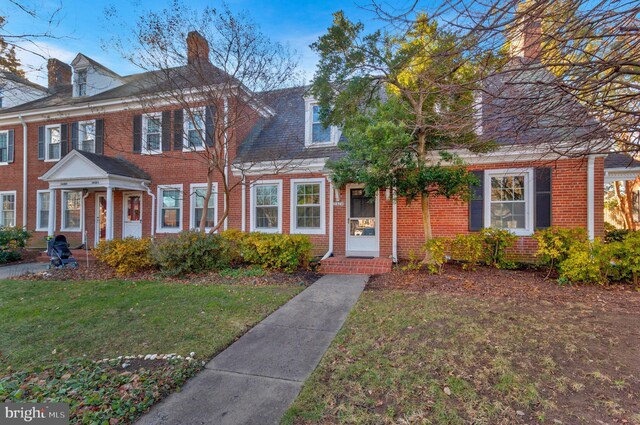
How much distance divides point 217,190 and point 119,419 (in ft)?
30.1

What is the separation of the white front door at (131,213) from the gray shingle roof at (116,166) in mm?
824

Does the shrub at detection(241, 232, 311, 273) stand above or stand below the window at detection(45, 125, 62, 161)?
below

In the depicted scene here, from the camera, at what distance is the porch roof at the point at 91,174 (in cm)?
1062

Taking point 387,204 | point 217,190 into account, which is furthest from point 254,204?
point 387,204

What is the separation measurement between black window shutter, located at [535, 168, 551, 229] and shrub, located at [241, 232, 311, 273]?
249 inches

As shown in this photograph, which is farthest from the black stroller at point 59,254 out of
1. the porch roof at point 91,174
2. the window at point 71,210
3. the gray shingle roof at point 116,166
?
the window at point 71,210

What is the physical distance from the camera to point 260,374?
3.22 metres

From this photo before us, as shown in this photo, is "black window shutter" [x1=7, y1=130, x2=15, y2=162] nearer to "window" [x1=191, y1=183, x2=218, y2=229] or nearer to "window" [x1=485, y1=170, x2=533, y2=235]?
"window" [x1=191, y1=183, x2=218, y2=229]

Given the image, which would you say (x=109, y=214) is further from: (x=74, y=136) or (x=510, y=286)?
(x=510, y=286)

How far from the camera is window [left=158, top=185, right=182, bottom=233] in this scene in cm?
1147

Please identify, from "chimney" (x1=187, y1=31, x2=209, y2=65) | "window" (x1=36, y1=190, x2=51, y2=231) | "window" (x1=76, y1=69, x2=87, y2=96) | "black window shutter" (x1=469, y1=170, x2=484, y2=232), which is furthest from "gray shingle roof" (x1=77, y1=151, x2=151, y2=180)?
"black window shutter" (x1=469, y1=170, x2=484, y2=232)

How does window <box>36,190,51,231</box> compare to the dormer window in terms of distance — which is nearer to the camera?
the dormer window

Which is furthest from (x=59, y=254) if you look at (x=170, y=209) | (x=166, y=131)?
(x=166, y=131)

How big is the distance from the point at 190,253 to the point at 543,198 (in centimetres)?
949
